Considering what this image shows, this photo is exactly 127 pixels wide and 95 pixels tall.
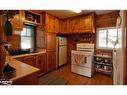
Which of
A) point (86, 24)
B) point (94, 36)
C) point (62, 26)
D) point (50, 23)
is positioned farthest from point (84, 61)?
point (50, 23)

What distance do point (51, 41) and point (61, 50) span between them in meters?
0.50

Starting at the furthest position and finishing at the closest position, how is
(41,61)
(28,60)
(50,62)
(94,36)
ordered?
1. (94,36)
2. (50,62)
3. (41,61)
4. (28,60)

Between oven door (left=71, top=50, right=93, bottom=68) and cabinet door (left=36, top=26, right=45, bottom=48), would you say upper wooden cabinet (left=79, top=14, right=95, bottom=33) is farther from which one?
cabinet door (left=36, top=26, right=45, bottom=48)

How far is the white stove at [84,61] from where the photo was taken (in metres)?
2.58

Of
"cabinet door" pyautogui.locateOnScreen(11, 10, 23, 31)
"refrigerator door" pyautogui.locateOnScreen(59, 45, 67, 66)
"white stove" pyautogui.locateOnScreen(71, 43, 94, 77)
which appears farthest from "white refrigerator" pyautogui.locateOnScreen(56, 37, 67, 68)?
"cabinet door" pyautogui.locateOnScreen(11, 10, 23, 31)

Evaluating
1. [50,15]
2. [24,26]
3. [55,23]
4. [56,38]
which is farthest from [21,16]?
Result: [56,38]

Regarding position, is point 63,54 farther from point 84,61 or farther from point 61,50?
point 84,61

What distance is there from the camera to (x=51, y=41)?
9.07ft

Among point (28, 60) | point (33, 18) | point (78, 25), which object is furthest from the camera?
point (78, 25)

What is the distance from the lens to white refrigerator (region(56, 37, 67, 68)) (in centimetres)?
301

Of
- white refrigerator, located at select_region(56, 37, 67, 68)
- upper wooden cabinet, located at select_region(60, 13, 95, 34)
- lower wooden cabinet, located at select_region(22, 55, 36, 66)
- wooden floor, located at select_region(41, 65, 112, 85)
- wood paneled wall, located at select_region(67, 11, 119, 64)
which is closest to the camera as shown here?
lower wooden cabinet, located at select_region(22, 55, 36, 66)

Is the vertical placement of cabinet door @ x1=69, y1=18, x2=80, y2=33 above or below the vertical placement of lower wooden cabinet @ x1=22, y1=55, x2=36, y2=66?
above

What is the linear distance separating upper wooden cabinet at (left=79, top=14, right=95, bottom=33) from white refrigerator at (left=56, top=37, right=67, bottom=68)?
0.64 m
